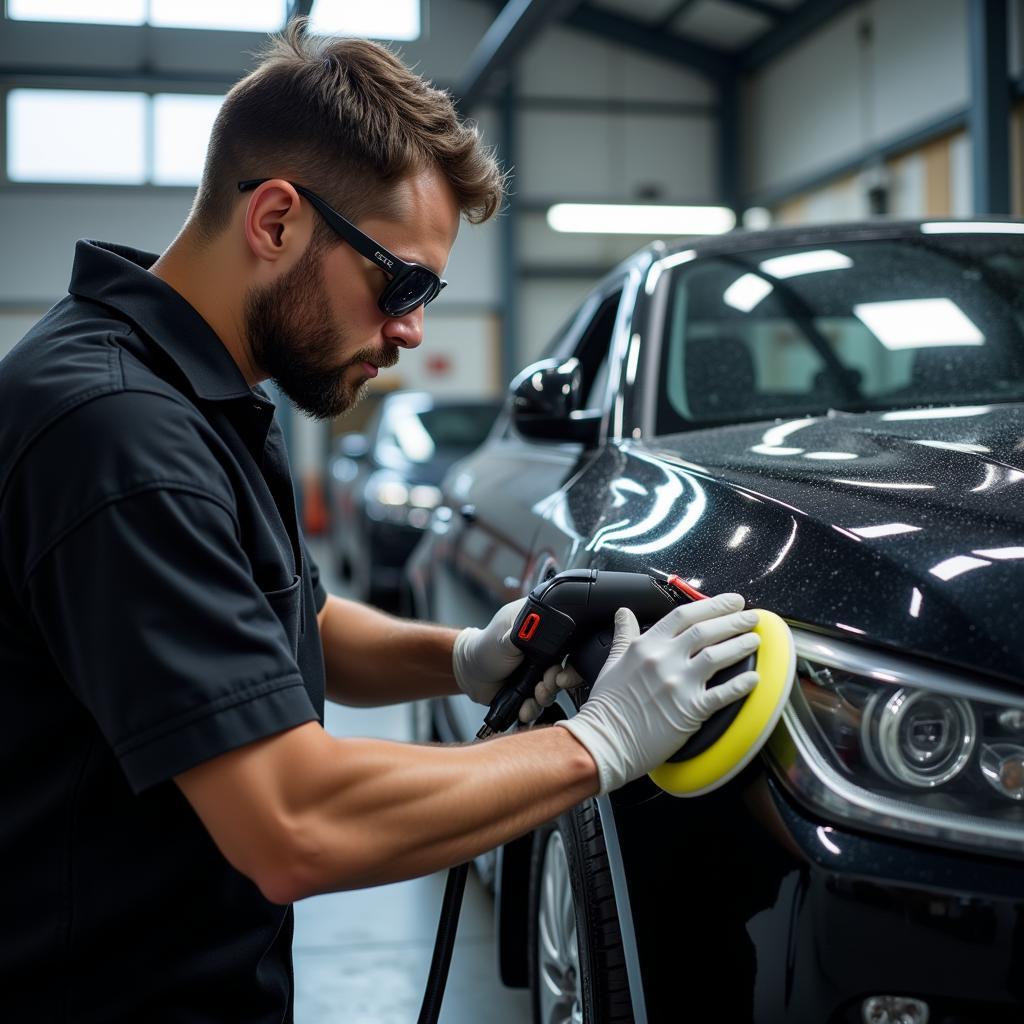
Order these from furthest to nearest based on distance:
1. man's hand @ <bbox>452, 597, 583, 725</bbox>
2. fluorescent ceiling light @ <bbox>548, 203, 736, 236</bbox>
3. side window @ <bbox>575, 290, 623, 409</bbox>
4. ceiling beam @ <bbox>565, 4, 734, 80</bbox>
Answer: ceiling beam @ <bbox>565, 4, 734, 80</bbox>
fluorescent ceiling light @ <bbox>548, 203, 736, 236</bbox>
side window @ <bbox>575, 290, 623, 409</bbox>
man's hand @ <bbox>452, 597, 583, 725</bbox>

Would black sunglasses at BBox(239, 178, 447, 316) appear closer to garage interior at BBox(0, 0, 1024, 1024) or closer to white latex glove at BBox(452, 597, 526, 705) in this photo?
white latex glove at BBox(452, 597, 526, 705)

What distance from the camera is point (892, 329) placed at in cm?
220

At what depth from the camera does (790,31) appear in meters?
12.9

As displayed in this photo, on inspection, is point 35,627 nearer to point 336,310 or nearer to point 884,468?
point 336,310

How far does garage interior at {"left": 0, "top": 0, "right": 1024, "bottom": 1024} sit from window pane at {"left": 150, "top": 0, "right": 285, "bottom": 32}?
0.02 metres

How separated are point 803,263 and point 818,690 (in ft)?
4.41

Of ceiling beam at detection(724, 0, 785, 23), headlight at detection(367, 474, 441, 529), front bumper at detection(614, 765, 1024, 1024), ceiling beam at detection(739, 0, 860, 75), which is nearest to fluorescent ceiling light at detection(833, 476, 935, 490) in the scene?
front bumper at detection(614, 765, 1024, 1024)

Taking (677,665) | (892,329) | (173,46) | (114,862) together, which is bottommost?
(114,862)

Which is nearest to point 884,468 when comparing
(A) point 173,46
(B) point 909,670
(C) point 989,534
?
(C) point 989,534

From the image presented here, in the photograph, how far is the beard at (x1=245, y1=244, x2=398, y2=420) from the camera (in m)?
1.29

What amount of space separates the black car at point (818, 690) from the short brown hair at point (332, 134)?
1.66ft

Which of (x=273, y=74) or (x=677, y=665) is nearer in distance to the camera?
(x=677, y=665)

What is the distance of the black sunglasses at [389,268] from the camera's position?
128cm

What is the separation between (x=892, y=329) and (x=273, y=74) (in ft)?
4.20
